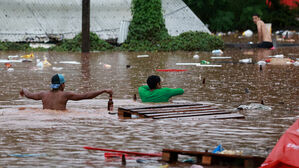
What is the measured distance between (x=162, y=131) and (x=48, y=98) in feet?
8.32

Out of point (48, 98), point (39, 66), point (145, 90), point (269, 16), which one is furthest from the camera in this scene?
point (269, 16)

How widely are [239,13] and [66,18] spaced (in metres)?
15.3

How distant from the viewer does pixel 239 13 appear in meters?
41.1

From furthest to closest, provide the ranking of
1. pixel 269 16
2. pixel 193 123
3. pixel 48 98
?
pixel 269 16
pixel 48 98
pixel 193 123

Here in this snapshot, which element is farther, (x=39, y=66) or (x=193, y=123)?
(x=39, y=66)

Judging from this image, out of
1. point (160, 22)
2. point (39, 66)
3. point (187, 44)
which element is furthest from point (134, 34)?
point (39, 66)

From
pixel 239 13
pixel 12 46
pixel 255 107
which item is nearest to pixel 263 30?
pixel 12 46

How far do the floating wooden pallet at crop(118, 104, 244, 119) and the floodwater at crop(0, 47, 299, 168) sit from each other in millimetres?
175

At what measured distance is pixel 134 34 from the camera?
2808 cm

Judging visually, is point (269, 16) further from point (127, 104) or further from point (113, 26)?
point (127, 104)

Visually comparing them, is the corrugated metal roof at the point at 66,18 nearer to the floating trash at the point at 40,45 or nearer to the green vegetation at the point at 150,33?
the floating trash at the point at 40,45

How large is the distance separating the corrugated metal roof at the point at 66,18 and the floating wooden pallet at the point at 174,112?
19096mm

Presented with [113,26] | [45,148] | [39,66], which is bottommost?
[45,148]

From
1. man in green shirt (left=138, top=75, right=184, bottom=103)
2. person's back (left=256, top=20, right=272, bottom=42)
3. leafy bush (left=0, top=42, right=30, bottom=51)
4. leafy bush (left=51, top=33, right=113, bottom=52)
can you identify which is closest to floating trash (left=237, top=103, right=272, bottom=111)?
man in green shirt (left=138, top=75, right=184, bottom=103)
